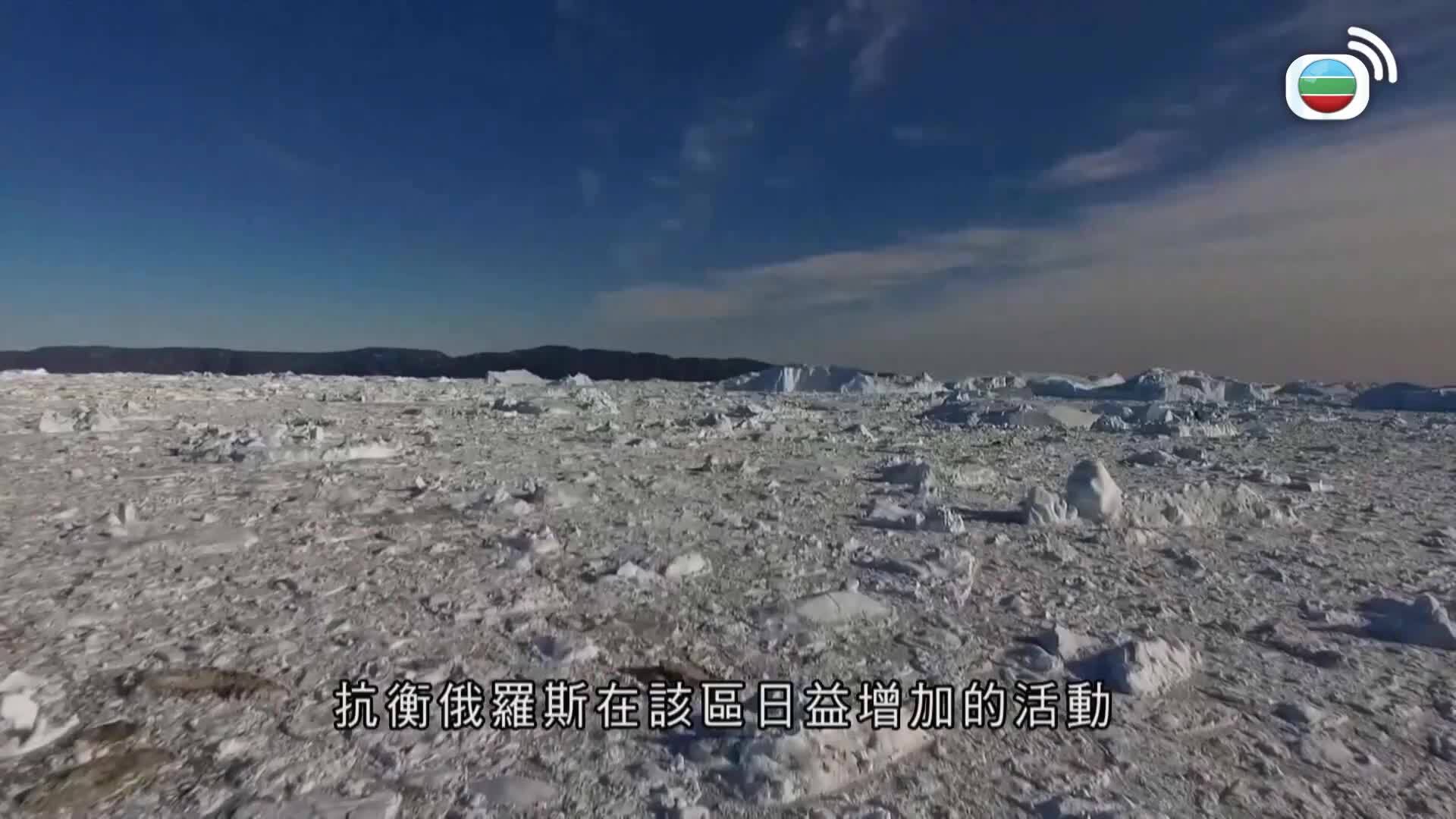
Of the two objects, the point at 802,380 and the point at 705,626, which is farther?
the point at 802,380

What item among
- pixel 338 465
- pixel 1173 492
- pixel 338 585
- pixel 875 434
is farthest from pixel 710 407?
pixel 338 585

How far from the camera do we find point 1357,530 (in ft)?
15.8

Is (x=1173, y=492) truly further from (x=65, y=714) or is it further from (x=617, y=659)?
(x=65, y=714)

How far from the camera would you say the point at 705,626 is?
9.94 ft

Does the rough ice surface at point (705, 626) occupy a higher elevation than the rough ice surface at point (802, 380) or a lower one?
lower

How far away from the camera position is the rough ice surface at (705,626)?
2.02 m

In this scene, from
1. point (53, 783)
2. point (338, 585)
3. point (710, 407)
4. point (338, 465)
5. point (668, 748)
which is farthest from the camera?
point (710, 407)

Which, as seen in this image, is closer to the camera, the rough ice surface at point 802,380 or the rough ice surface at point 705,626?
the rough ice surface at point 705,626

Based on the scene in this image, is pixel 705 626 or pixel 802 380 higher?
pixel 802 380

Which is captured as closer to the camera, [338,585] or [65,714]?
[65,714]

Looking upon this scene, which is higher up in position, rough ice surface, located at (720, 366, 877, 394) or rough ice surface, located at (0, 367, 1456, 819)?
rough ice surface, located at (720, 366, 877, 394)

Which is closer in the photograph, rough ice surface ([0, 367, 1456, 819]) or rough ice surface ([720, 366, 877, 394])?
rough ice surface ([0, 367, 1456, 819])

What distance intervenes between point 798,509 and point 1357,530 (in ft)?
11.4

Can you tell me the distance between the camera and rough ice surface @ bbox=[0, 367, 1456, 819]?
202 centimetres
